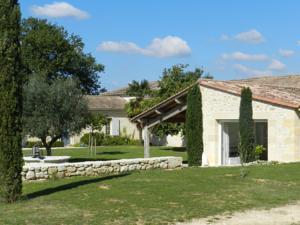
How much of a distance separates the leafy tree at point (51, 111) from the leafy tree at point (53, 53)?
2444cm

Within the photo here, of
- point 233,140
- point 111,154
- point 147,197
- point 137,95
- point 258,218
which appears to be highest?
point 137,95

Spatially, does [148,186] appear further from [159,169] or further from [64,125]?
[64,125]

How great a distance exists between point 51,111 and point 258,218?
59.7ft

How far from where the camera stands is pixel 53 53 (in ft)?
186

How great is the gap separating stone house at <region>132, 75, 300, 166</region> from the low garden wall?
184 inches

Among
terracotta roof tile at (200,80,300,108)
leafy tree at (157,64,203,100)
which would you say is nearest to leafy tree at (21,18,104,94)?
leafy tree at (157,64,203,100)

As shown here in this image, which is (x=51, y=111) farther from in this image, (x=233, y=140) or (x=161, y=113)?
(x=233, y=140)

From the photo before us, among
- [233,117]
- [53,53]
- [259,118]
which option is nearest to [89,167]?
[259,118]

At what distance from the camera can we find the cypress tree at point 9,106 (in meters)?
10.9

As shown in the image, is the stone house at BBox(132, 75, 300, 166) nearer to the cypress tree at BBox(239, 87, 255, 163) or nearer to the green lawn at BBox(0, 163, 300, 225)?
the cypress tree at BBox(239, 87, 255, 163)

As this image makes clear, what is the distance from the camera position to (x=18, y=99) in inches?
439

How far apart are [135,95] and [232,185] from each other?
35.7 meters

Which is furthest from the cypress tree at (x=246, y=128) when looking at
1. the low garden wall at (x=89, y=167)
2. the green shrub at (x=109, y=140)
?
the green shrub at (x=109, y=140)

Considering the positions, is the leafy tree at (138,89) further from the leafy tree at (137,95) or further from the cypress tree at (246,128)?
the cypress tree at (246,128)
